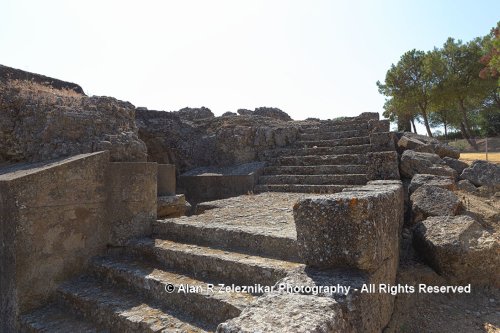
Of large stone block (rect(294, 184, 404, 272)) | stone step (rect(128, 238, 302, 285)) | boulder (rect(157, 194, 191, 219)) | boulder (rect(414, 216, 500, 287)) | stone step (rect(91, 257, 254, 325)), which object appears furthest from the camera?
boulder (rect(157, 194, 191, 219))

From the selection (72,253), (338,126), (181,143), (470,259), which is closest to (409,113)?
(338,126)

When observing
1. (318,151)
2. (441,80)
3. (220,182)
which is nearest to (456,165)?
(318,151)

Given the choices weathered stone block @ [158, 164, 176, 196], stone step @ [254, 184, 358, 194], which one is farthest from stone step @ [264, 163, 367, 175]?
weathered stone block @ [158, 164, 176, 196]

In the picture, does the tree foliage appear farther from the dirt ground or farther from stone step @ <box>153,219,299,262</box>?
stone step @ <box>153,219,299,262</box>

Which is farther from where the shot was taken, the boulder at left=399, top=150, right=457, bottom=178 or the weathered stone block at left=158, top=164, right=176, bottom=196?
the boulder at left=399, top=150, right=457, bottom=178

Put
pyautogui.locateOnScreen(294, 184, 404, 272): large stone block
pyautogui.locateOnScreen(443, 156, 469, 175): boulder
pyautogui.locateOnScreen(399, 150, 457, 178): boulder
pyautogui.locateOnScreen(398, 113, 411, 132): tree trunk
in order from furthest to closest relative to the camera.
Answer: pyautogui.locateOnScreen(398, 113, 411, 132): tree trunk, pyautogui.locateOnScreen(443, 156, 469, 175): boulder, pyautogui.locateOnScreen(399, 150, 457, 178): boulder, pyautogui.locateOnScreen(294, 184, 404, 272): large stone block

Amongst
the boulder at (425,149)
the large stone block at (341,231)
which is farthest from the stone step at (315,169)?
the large stone block at (341,231)

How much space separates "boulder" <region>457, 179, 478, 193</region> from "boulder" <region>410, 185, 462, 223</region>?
5.97 feet

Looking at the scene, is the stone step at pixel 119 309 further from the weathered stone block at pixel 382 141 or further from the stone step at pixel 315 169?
the weathered stone block at pixel 382 141

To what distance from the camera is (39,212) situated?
3.42 m

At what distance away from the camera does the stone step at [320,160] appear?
282 inches

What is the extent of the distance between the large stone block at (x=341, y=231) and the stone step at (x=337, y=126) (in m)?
6.45

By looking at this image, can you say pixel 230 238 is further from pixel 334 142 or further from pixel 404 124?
pixel 404 124

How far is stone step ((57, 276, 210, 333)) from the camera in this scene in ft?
8.92
